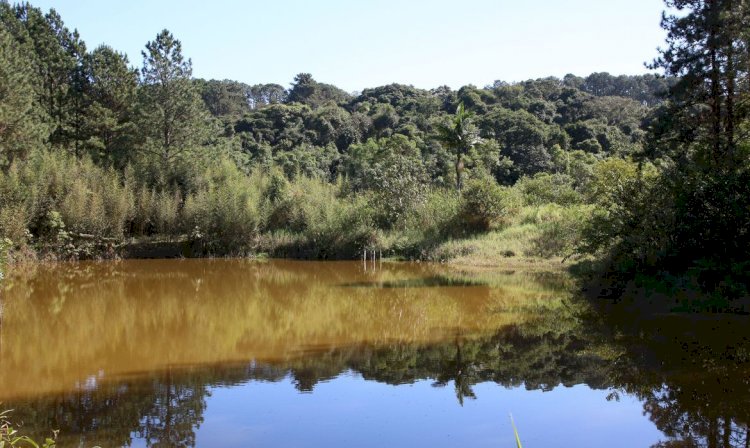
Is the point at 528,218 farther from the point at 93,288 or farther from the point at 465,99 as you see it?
the point at 465,99

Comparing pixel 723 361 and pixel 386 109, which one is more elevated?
pixel 386 109

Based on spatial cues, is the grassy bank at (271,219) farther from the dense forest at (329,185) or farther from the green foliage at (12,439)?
the green foliage at (12,439)

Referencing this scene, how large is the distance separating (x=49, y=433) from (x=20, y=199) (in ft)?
61.7

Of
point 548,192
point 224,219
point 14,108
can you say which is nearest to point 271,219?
point 224,219

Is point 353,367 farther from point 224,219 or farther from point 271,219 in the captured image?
point 271,219

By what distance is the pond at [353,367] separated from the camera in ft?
19.1

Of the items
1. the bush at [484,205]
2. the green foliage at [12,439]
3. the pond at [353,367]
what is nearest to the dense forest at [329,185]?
the bush at [484,205]

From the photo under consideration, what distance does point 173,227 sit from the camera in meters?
25.9

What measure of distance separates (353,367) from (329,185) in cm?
2042

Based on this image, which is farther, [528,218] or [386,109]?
[386,109]

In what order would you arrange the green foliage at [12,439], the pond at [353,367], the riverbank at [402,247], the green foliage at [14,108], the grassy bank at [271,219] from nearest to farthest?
the green foliage at [12,439]
the pond at [353,367]
the riverbank at [402,247]
the green foliage at [14,108]
the grassy bank at [271,219]

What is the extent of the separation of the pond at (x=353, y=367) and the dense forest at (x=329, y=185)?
7.95 feet

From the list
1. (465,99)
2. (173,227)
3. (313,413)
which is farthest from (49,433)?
(465,99)

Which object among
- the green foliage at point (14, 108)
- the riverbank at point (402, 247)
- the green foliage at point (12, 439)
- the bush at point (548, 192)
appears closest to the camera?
the green foliage at point (12, 439)
